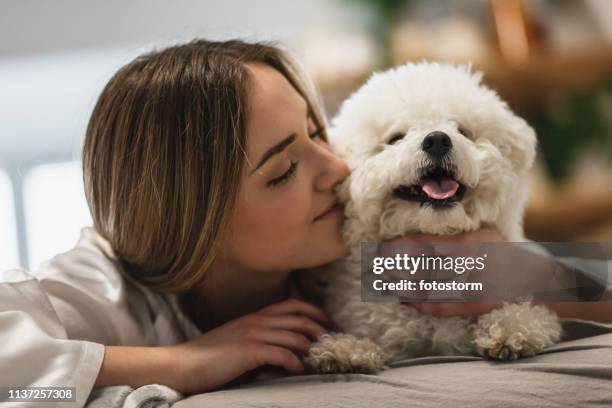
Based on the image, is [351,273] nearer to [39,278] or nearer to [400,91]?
[400,91]

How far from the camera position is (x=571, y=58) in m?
2.34

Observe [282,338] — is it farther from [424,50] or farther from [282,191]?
[424,50]

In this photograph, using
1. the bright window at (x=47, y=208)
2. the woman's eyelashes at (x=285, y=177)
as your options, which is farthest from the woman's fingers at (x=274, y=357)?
the bright window at (x=47, y=208)

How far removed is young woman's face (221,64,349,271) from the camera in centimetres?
99

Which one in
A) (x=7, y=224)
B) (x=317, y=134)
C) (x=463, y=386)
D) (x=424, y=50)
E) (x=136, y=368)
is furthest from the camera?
(x=7, y=224)

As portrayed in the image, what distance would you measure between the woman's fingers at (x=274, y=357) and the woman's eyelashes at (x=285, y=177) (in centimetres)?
22

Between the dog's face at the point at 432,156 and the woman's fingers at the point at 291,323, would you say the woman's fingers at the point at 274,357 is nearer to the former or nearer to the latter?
the woman's fingers at the point at 291,323

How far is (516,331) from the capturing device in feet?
2.80

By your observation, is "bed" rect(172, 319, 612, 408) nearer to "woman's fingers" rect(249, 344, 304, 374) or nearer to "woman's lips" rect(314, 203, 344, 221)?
"woman's fingers" rect(249, 344, 304, 374)

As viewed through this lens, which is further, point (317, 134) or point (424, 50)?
point (424, 50)

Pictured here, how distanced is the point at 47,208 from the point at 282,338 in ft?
7.62

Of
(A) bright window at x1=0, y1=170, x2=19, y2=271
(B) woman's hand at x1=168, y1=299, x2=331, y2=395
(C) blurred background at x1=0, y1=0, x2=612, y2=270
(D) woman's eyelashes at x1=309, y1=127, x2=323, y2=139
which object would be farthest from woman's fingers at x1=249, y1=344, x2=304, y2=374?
(A) bright window at x1=0, y1=170, x2=19, y2=271

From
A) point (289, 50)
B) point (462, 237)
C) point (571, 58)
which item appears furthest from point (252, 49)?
point (571, 58)

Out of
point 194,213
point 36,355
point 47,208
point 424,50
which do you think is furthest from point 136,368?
point 47,208
